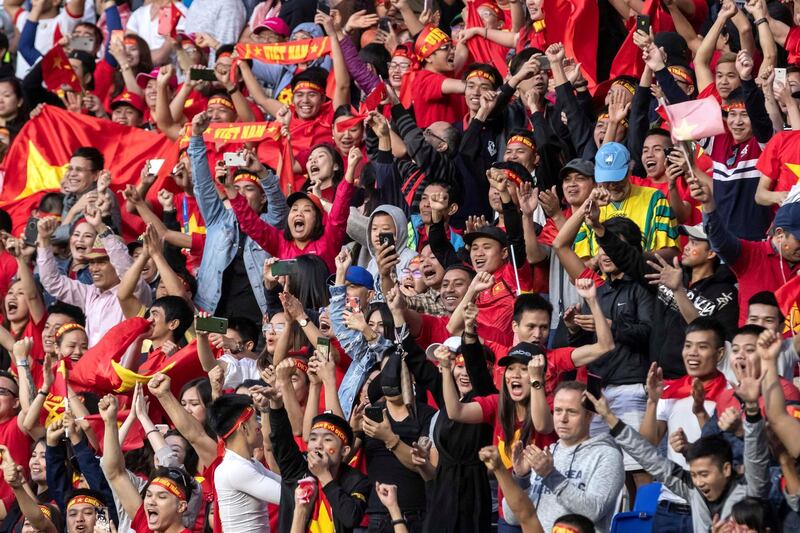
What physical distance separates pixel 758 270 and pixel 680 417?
1.18m

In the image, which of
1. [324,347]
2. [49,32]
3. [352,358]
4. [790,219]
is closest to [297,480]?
[324,347]

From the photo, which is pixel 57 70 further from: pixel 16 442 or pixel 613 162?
pixel 613 162

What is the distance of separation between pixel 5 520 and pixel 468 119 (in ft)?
13.1

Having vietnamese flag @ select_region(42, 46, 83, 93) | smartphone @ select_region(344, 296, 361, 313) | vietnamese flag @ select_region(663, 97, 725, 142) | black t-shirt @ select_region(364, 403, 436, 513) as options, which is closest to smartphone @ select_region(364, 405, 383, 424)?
black t-shirt @ select_region(364, 403, 436, 513)

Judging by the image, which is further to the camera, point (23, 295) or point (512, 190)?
point (23, 295)

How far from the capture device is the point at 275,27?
14516mm

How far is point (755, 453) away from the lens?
23.9 feet

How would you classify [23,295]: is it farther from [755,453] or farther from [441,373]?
[755,453]

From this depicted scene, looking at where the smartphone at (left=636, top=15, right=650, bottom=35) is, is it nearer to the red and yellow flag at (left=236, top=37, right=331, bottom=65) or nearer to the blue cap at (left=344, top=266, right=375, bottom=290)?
the blue cap at (left=344, top=266, right=375, bottom=290)

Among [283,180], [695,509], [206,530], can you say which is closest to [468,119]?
[283,180]

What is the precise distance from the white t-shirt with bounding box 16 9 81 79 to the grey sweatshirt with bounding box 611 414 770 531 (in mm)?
10455

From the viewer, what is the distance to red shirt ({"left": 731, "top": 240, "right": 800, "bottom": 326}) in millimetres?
9188

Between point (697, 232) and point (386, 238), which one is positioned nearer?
point (697, 232)

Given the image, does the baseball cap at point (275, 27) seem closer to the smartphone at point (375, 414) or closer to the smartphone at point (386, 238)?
the smartphone at point (386, 238)
